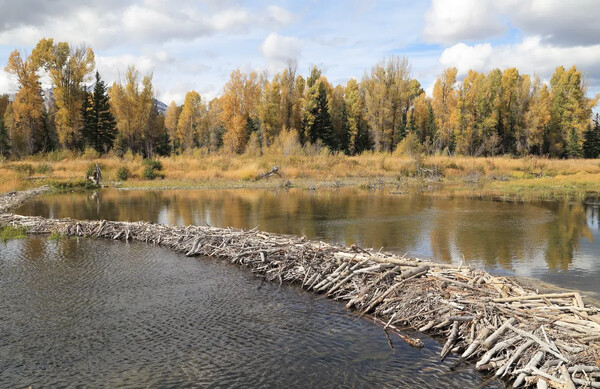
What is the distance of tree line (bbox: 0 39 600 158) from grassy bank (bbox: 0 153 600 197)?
10.3m

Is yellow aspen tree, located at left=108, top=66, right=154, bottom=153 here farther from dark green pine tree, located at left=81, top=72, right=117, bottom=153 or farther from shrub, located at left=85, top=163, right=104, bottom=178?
shrub, located at left=85, top=163, right=104, bottom=178

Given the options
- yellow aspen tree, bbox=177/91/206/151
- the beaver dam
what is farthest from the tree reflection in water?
yellow aspen tree, bbox=177/91/206/151

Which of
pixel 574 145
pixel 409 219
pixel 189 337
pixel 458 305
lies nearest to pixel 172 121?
pixel 574 145

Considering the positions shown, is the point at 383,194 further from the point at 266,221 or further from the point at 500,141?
the point at 500,141

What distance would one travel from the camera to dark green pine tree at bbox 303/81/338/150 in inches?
2795

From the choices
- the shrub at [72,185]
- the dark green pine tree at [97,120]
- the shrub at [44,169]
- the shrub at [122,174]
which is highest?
the dark green pine tree at [97,120]

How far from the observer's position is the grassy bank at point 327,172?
→ 41281 mm

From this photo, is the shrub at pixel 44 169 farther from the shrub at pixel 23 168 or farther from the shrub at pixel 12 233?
the shrub at pixel 12 233

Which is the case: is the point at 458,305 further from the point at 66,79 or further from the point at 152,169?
the point at 66,79

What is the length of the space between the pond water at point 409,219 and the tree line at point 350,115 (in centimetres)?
2883

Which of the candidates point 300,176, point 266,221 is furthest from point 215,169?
point 266,221

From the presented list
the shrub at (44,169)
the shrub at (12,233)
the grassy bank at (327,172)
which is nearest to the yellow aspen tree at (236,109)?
the grassy bank at (327,172)

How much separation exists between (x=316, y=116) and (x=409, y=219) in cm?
5179

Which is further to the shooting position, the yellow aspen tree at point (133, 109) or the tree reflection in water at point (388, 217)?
the yellow aspen tree at point (133, 109)
